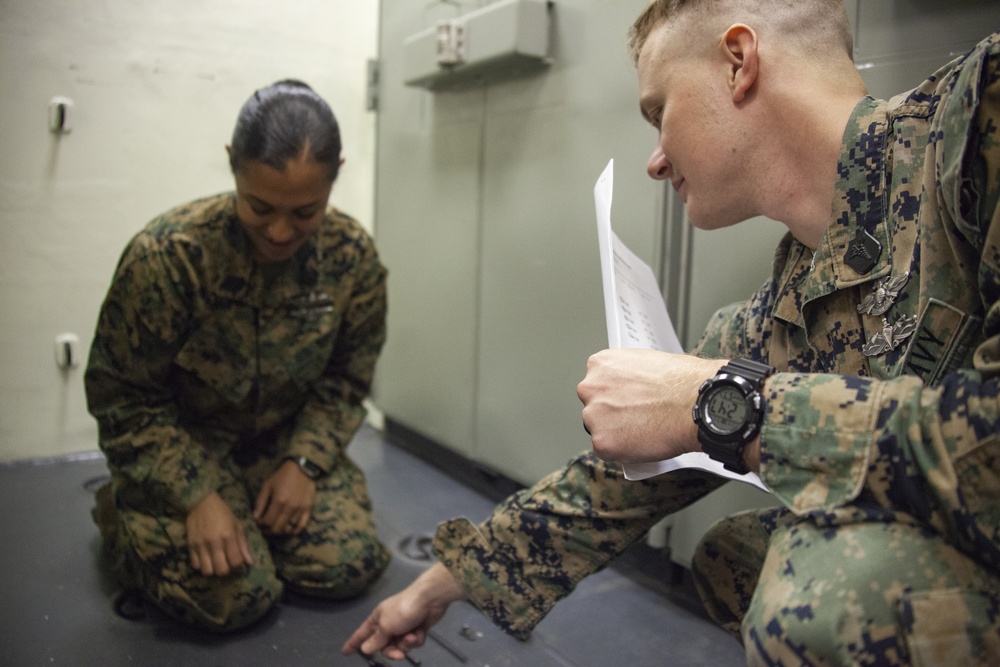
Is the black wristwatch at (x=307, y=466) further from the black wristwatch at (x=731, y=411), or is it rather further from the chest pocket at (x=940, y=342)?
the chest pocket at (x=940, y=342)

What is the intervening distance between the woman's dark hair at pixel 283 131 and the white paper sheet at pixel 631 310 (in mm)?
606

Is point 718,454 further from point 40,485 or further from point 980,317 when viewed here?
point 40,485

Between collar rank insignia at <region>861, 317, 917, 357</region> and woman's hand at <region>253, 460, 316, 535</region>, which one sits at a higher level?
collar rank insignia at <region>861, 317, 917, 357</region>

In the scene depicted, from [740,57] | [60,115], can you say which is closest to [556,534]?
[740,57]

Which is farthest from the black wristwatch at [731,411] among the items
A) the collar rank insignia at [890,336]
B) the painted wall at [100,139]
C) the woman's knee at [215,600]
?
the painted wall at [100,139]

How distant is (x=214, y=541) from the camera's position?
1413 millimetres

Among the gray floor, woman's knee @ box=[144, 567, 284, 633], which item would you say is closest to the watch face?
the gray floor

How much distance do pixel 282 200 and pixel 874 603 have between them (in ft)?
3.55

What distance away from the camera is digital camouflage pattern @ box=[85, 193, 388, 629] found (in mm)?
1431

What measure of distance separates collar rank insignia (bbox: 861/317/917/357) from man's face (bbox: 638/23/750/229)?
0.84ft

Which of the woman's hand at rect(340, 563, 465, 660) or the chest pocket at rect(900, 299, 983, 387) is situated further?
the woman's hand at rect(340, 563, 465, 660)

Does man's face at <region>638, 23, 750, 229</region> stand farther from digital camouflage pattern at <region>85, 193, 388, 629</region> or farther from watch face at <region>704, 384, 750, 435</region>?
digital camouflage pattern at <region>85, 193, 388, 629</region>

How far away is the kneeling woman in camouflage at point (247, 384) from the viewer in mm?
1388

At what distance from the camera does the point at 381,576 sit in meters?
1.60
